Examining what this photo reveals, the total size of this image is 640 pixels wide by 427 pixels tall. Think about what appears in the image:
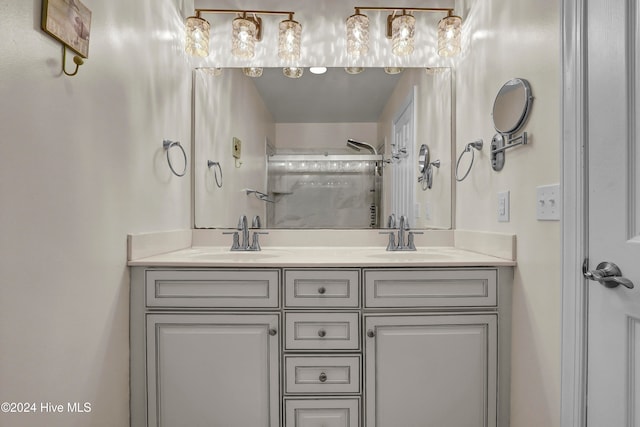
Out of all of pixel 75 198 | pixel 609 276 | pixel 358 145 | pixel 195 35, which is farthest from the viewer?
pixel 358 145

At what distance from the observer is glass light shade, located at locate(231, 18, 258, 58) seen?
1838 mm

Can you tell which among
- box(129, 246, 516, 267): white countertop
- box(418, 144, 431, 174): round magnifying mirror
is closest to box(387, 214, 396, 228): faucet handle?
box(129, 246, 516, 267): white countertop

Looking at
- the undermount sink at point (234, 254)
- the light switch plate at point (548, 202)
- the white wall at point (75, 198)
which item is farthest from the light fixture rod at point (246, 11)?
the light switch plate at point (548, 202)

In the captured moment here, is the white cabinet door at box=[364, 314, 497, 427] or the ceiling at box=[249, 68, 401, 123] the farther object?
the ceiling at box=[249, 68, 401, 123]

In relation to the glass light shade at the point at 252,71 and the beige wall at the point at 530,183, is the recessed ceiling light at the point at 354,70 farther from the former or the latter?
the beige wall at the point at 530,183

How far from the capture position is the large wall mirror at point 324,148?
1.91 m

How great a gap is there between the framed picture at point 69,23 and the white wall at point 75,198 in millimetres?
23

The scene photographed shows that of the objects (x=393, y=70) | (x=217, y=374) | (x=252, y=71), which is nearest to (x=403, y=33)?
(x=393, y=70)

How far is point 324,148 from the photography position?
1.92 metres

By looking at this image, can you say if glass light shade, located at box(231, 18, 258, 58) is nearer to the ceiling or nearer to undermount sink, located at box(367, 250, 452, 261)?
the ceiling

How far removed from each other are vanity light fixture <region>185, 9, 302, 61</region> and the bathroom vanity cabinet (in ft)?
3.85

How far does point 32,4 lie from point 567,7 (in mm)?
1439

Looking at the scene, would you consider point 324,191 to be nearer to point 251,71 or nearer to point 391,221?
point 391,221

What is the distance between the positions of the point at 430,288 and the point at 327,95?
117 cm
